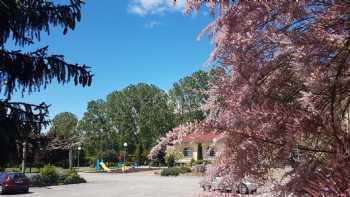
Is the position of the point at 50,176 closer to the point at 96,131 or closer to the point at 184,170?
the point at 184,170

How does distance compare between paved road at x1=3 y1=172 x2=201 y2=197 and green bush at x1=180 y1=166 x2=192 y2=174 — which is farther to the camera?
green bush at x1=180 y1=166 x2=192 y2=174

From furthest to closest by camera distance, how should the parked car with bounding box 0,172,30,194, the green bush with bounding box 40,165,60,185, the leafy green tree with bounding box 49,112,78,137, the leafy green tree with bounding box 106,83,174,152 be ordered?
the leafy green tree with bounding box 49,112,78,137 → the leafy green tree with bounding box 106,83,174,152 → the green bush with bounding box 40,165,60,185 → the parked car with bounding box 0,172,30,194

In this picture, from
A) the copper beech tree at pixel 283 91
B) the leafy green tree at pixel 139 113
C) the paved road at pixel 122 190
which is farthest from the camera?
the leafy green tree at pixel 139 113

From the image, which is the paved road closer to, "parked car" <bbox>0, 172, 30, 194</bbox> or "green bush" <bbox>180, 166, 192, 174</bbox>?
"parked car" <bbox>0, 172, 30, 194</bbox>

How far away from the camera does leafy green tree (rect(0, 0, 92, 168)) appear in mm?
8164

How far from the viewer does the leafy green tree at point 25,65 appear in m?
8.16

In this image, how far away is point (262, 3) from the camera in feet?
8.50

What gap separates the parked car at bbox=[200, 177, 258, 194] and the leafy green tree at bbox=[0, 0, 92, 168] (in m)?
5.88

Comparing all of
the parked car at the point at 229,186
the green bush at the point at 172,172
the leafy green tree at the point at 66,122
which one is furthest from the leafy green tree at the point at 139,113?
the parked car at the point at 229,186

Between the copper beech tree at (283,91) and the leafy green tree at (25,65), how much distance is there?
19.9 feet

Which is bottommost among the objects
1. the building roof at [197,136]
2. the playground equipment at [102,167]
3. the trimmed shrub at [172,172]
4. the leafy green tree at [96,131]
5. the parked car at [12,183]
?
the parked car at [12,183]

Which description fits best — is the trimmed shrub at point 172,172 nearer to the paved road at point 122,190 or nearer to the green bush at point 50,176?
the paved road at point 122,190

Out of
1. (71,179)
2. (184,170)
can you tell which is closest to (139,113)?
(184,170)

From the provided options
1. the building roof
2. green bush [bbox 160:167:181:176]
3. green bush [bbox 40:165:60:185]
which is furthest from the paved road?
the building roof
